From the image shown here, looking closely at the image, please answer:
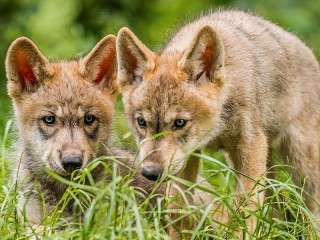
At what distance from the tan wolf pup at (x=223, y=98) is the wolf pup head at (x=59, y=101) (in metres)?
0.34

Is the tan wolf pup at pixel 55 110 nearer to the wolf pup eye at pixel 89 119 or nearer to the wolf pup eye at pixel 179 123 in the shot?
the wolf pup eye at pixel 89 119

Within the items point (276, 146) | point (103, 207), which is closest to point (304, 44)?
point (276, 146)

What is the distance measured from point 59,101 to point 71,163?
23.8 inches

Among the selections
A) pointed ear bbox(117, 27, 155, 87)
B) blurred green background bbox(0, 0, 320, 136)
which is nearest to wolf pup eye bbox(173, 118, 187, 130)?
pointed ear bbox(117, 27, 155, 87)

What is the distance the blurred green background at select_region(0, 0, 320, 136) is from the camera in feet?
34.7

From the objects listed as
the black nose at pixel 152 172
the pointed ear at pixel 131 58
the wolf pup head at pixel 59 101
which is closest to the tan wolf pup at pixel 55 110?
the wolf pup head at pixel 59 101

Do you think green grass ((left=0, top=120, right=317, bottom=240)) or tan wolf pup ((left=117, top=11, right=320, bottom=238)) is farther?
tan wolf pup ((left=117, top=11, right=320, bottom=238))

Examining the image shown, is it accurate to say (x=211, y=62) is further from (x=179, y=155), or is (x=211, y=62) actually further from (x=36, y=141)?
(x=36, y=141)

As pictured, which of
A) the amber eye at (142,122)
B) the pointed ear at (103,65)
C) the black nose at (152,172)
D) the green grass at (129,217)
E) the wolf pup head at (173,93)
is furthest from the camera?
the pointed ear at (103,65)

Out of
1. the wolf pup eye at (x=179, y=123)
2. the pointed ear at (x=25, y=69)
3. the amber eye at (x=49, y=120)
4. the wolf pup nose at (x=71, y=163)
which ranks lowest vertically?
the wolf pup nose at (x=71, y=163)

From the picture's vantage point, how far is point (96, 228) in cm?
465

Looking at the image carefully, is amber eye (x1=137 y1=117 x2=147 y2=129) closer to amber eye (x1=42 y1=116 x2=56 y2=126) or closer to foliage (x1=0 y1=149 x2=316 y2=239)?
foliage (x1=0 y1=149 x2=316 y2=239)

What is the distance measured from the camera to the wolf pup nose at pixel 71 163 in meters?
5.69

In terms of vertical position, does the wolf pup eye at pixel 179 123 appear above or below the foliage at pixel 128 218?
above
